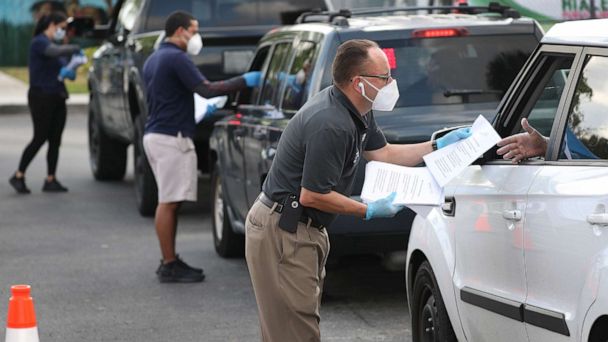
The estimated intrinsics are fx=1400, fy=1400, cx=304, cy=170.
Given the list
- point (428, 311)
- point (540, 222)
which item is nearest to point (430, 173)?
point (540, 222)

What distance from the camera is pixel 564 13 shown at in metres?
12.4

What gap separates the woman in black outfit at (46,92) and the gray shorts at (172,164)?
537 cm

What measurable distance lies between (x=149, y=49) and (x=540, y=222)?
8.44 metres

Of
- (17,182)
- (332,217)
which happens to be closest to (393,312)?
(332,217)

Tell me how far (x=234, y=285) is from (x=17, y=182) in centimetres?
607

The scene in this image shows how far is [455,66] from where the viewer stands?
28.7ft

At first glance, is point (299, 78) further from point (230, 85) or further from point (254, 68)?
point (254, 68)

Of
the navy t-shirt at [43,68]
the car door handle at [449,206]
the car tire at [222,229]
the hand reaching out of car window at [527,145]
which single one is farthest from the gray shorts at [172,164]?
the navy t-shirt at [43,68]

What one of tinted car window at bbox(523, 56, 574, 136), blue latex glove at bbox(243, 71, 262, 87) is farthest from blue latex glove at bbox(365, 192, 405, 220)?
blue latex glove at bbox(243, 71, 262, 87)

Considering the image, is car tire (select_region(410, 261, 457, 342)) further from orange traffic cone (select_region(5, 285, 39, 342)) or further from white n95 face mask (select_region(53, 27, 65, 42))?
white n95 face mask (select_region(53, 27, 65, 42))

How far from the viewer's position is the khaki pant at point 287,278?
18.6ft

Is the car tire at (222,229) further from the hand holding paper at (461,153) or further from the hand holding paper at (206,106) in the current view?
the hand holding paper at (461,153)

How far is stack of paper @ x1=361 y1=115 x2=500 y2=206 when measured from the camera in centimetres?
552

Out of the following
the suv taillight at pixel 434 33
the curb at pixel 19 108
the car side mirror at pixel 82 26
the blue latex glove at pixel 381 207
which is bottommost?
the curb at pixel 19 108
